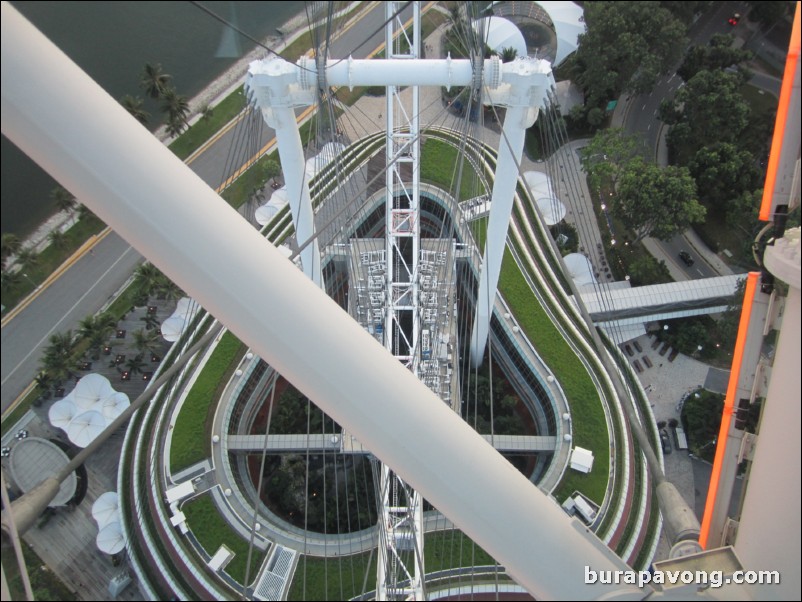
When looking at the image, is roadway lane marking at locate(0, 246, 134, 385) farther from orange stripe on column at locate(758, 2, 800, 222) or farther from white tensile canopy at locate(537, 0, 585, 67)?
orange stripe on column at locate(758, 2, 800, 222)

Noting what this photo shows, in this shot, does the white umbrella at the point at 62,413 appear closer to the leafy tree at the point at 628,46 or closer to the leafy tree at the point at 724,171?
the leafy tree at the point at 628,46

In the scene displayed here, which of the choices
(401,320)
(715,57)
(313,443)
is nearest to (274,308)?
(313,443)

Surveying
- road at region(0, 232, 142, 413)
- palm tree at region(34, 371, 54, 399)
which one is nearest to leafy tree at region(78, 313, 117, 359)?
palm tree at region(34, 371, 54, 399)

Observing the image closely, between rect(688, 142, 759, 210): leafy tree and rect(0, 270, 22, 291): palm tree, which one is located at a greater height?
rect(688, 142, 759, 210): leafy tree

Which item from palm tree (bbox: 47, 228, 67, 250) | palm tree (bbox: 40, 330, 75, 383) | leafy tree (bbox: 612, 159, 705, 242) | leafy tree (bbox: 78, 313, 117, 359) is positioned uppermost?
leafy tree (bbox: 612, 159, 705, 242)

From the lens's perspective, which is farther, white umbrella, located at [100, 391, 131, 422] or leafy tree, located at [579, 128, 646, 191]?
leafy tree, located at [579, 128, 646, 191]

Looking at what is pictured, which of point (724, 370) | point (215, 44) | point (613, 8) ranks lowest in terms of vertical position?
point (724, 370)

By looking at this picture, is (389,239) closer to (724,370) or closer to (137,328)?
(137,328)

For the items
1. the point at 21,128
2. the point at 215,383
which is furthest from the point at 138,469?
the point at 21,128
